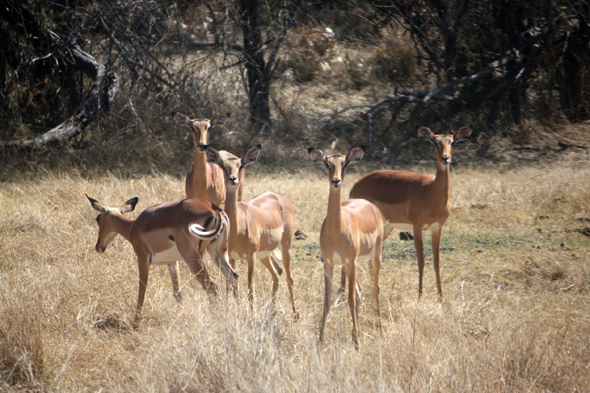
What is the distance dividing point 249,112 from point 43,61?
4038mm

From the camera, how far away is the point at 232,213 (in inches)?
187

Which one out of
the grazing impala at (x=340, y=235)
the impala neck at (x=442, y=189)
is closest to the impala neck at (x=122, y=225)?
the grazing impala at (x=340, y=235)

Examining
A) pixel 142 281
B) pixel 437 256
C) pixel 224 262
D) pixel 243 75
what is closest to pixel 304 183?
pixel 243 75

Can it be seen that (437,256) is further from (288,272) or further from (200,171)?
(200,171)

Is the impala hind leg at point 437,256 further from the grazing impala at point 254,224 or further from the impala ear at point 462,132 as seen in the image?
the grazing impala at point 254,224

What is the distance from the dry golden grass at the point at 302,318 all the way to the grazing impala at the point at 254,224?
245 millimetres

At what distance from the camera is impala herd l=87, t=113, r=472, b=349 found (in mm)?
4230

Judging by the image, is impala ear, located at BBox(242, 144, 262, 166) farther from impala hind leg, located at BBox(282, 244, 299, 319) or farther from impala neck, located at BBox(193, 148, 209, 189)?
impala neck, located at BBox(193, 148, 209, 189)

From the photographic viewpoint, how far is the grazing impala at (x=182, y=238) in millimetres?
4387

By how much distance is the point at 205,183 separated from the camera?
6531mm

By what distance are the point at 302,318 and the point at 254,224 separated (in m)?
1.01

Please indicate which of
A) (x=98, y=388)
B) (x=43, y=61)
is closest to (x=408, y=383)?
(x=98, y=388)

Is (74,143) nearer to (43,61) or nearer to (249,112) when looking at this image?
(43,61)

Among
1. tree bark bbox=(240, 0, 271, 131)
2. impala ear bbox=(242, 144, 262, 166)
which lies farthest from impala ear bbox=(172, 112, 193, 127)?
tree bark bbox=(240, 0, 271, 131)
